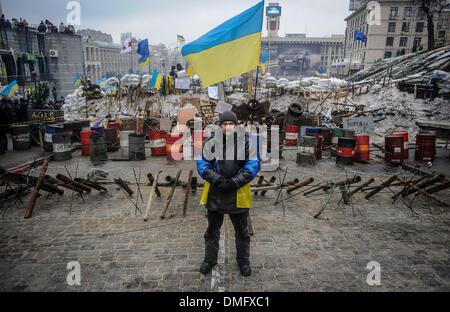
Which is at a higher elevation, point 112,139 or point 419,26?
point 419,26

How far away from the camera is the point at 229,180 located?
12.8 feet

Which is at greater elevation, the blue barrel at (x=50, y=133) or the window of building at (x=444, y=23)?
the window of building at (x=444, y=23)

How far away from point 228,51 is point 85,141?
834 cm

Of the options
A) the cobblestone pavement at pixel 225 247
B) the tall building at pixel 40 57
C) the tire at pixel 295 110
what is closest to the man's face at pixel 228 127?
the cobblestone pavement at pixel 225 247

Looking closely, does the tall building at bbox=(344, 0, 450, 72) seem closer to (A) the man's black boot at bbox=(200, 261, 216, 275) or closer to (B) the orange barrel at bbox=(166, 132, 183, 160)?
(B) the orange barrel at bbox=(166, 132, 183, 160)

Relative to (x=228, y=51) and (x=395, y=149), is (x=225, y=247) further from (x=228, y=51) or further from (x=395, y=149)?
(x=395, y=149)

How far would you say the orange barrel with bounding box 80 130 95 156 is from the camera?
11547 mm

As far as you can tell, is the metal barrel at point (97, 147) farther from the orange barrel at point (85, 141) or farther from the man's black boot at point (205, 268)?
the man's black boot at point (205, 268)

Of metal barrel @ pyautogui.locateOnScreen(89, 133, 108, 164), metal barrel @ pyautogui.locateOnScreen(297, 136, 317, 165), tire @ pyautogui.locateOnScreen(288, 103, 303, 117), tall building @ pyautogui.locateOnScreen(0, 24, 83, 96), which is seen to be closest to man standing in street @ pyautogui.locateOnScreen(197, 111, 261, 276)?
metal barrel @ pyautogui.locateOnScreen(297, 136, 317, 165)

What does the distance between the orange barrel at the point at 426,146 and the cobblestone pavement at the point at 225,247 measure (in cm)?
438

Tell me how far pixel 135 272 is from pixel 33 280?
142 cm

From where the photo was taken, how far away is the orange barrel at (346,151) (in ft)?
34.7

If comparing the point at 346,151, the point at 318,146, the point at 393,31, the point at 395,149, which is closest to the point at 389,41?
the point at 393,31

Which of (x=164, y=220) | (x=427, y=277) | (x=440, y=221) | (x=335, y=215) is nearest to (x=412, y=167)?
(x=440, y=221)
